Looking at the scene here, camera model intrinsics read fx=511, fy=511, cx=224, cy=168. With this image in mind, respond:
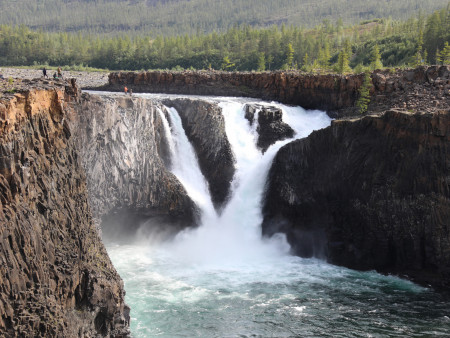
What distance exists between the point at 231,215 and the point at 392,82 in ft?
55.0

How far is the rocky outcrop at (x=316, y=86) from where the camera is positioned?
3719cm

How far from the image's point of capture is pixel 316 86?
4575 centimetres

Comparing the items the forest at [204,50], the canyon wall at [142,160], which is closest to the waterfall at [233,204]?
the canyon wall at [142,160]

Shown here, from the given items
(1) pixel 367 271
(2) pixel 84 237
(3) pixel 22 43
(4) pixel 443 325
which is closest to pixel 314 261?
(1) pixel 367 271

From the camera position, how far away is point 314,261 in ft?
110

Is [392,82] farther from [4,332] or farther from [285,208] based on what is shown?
[4,332]

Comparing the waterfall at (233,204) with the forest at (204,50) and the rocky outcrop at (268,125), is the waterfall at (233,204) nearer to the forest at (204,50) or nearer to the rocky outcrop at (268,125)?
the rocky outcrop at (268,125)

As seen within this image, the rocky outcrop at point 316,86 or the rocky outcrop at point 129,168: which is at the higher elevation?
the rocky outcrop at point 316,86

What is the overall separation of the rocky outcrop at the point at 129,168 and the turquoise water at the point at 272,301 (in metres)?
3.13

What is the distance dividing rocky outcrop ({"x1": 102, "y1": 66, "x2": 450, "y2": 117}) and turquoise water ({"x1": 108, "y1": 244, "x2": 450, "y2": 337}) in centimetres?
1181

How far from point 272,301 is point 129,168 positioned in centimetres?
1336

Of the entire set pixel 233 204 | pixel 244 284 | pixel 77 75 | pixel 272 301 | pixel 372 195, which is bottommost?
pixel 272 301

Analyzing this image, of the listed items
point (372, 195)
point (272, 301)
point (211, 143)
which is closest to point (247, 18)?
point (211, 143)

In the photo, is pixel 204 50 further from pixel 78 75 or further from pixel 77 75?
pixel 77 75
